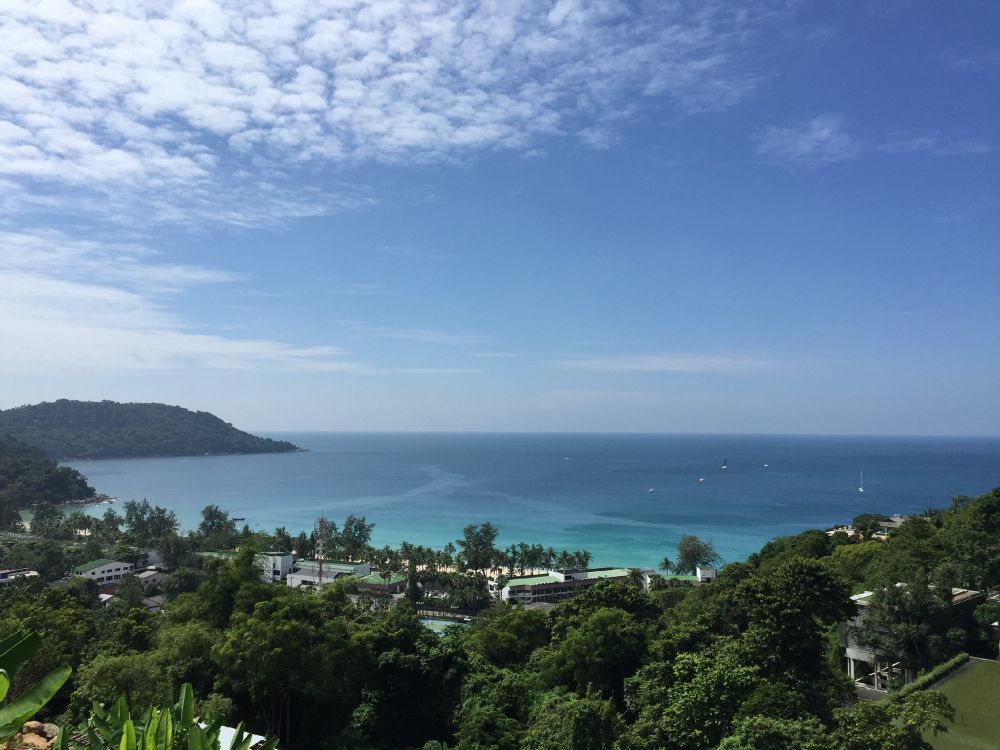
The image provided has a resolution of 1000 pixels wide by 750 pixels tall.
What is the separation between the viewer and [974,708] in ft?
40.3

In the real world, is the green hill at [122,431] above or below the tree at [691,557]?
above

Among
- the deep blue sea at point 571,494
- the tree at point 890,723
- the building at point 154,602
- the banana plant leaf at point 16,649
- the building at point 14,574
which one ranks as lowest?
the deep blue sea at point 571,494

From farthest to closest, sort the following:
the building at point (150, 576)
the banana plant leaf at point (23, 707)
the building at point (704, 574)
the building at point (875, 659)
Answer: the building at point (150, 576) → the building at point (704, 574) → the building at point (875, 659) → the banana plant leaf at point (23, 707)

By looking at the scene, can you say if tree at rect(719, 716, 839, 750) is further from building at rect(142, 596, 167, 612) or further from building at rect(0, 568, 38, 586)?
building at rect(0, 568, 38, 586)

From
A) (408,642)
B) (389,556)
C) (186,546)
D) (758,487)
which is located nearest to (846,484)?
(758,487)

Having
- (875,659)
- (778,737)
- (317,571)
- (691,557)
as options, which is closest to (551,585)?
(691,557)

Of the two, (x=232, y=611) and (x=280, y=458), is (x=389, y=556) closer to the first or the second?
(x=232, y=611)

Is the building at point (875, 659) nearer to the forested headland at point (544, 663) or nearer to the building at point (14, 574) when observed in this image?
the forested headland at point (544, 663)

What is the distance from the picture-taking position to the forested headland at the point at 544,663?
967 centimetres

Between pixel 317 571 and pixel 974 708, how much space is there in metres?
33.5

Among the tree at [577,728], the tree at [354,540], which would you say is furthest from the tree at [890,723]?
the tree at [354,540]

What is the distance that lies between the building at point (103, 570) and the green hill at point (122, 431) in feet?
383

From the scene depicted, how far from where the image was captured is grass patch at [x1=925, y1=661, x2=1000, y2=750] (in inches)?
430

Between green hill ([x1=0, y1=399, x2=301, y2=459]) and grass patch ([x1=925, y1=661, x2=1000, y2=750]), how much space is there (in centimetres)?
15945
